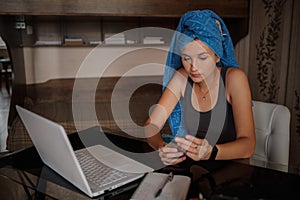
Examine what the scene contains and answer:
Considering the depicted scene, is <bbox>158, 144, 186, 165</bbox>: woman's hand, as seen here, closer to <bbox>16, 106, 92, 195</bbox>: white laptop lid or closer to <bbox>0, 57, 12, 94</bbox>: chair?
<bbox>16, 106, 92, 195</bbox>: white laptop lid

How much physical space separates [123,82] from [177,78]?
179 cm

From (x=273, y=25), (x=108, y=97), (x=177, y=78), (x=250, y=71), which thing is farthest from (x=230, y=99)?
(x=108, y=97)

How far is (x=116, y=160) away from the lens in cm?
98

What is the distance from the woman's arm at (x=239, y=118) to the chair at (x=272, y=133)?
180 millimetres

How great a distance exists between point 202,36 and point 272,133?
580 mm

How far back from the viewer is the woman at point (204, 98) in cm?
102

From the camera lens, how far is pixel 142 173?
0.87 meters

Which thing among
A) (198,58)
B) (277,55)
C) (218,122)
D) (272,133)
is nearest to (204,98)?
(218,122)

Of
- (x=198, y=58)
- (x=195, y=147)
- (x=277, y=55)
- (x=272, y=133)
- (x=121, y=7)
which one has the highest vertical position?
(x=121, y=7)

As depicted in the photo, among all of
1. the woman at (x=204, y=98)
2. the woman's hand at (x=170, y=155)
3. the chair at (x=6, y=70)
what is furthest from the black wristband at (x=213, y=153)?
the chair at (x=6, y=70)

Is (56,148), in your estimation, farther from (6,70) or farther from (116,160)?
(6,70)

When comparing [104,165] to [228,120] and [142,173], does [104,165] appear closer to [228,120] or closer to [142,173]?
[142,173]

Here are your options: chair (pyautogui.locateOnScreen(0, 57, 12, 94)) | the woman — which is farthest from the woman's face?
chair (pyautogui.locateOnScreen(0, 57, 12, 94))

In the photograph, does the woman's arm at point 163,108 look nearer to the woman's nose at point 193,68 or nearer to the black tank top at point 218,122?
the black tank top at point 218,122
